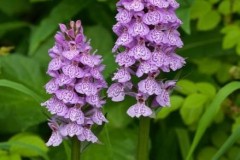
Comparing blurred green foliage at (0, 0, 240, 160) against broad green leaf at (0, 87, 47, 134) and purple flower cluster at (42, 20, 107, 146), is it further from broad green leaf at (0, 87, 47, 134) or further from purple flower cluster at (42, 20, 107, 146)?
purple flower cluster at (42, 20, 107, 146)

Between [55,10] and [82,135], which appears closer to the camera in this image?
[82,135]

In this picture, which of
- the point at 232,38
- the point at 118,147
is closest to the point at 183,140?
the point at 118,147

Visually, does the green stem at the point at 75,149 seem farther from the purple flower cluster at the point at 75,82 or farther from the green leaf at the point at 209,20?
the green leaf at the point at 209,20

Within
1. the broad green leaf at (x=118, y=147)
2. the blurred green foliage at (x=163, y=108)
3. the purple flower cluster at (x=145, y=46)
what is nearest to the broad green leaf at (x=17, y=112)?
the blurred green foliage at (x=163, y=108)

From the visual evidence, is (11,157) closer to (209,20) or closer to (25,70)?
(25,70)

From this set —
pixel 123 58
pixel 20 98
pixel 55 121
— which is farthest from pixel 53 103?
pixel 20 98

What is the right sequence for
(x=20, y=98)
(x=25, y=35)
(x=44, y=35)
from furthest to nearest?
1. (x=25, y=35)
2. (x=44, y=35)
3. (x=20, y=98)

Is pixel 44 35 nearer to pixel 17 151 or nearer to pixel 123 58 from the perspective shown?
pixel 17 151

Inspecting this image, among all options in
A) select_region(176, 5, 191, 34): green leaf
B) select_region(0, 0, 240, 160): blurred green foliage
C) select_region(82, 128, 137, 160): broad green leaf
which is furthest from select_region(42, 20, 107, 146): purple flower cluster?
select_region(176, 5, 191, 34): green leaf
